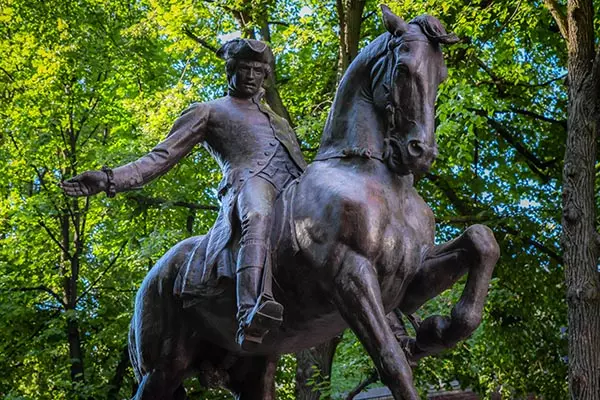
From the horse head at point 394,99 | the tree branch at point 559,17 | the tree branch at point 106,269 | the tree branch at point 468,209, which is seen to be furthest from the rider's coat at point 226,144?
the tree branch at point 106,269

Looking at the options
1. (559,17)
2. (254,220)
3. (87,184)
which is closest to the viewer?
(254,220)

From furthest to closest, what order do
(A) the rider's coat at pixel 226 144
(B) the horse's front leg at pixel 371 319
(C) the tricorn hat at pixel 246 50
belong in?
1. (C) the tricorn hat at pixel 246 50
2. (A) the rider's coat at pixel 226 144
3. (B) the horse's front leg at pixel 371 319

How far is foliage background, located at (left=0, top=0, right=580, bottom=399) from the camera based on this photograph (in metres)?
15.7

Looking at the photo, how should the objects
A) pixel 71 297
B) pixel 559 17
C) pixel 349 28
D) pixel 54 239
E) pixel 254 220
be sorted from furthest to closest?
1. pixel 54 239
2. pixel 71 297
3. pixel 349 28
4. pixel 559 17
5. pixel 254 220

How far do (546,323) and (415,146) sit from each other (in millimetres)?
12227

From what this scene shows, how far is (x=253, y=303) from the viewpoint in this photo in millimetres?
5078

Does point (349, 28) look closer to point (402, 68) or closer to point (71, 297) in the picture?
point (71, 297)

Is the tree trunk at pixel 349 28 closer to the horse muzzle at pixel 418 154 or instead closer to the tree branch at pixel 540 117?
the tree branch at pixel 540 117

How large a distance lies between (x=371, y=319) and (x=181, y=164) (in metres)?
12.2

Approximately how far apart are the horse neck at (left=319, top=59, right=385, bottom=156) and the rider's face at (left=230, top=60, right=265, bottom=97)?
70 centimetres

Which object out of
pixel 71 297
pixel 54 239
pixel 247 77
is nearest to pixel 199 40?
pixel 54 239

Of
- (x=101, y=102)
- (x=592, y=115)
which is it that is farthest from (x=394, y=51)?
(x=101, y=102)

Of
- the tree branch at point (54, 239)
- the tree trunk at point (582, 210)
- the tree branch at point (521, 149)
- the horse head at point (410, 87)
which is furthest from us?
the tree branch at point (54, 239)

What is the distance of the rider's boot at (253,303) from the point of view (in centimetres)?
495
